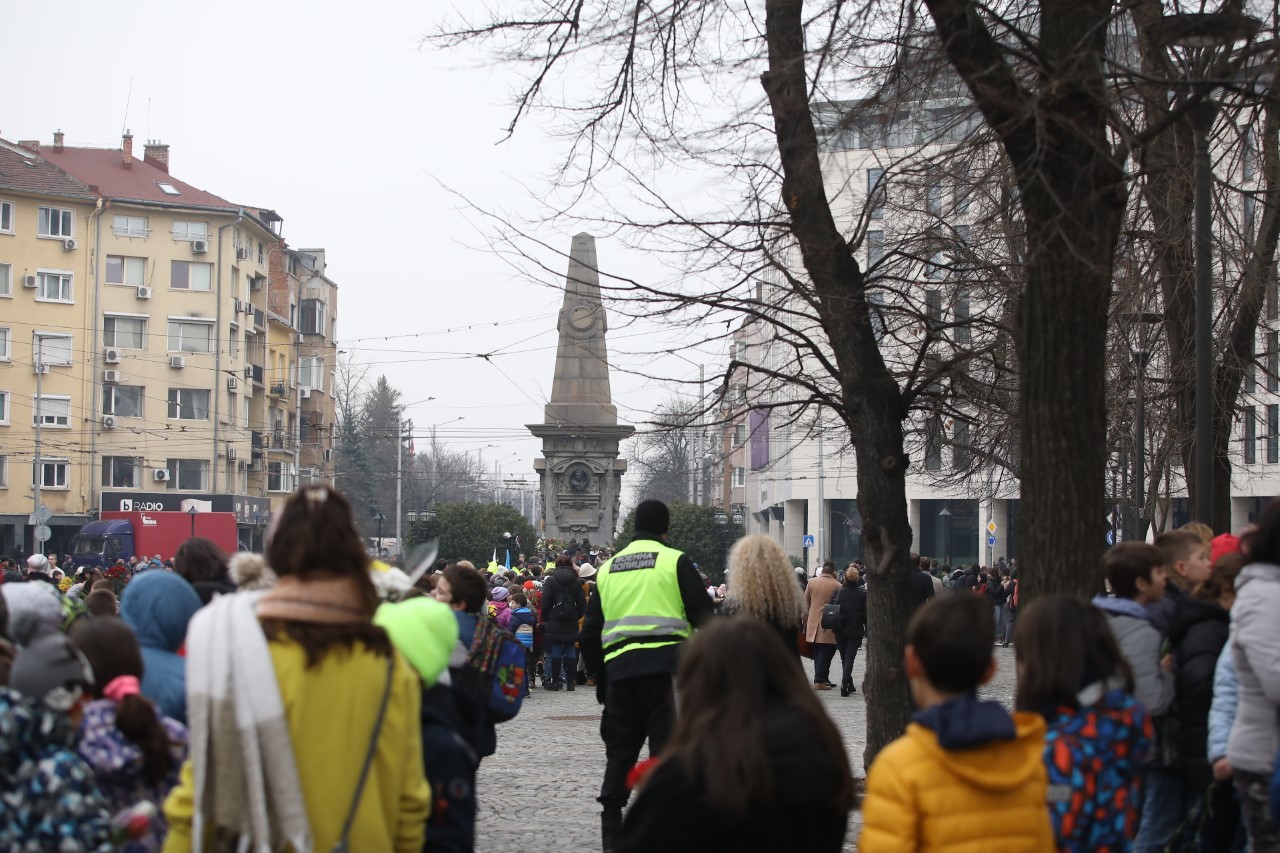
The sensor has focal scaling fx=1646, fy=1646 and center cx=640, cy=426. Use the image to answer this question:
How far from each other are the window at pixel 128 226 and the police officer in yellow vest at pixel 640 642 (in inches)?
2505

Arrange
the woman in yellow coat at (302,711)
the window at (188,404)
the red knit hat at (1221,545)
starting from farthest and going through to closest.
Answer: the window at (188,404)
the red knit hat at (1221,545)
the woman in yellow coat at (302,711)

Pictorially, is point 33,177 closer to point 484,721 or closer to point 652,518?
point 652,518

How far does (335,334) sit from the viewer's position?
98.3 metres

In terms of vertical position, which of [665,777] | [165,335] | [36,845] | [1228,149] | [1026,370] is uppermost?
[165,335]

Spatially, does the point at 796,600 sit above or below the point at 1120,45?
below

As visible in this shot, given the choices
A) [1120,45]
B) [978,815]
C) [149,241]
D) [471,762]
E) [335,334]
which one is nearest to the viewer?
[978,815]

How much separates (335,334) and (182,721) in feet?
309

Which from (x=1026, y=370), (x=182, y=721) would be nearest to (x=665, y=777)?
(x=182, y=721)

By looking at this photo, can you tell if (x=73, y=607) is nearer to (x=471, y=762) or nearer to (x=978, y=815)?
(x=471, y=762)

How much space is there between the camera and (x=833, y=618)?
2205 centimetres

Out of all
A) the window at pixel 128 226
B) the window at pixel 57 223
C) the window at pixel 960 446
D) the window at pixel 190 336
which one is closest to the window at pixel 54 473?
the window at pixel 190 336

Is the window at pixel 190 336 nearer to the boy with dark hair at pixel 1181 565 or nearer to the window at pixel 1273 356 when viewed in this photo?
the window at pixel 1273 356

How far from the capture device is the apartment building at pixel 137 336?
65500mm

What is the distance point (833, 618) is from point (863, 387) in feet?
38.1
